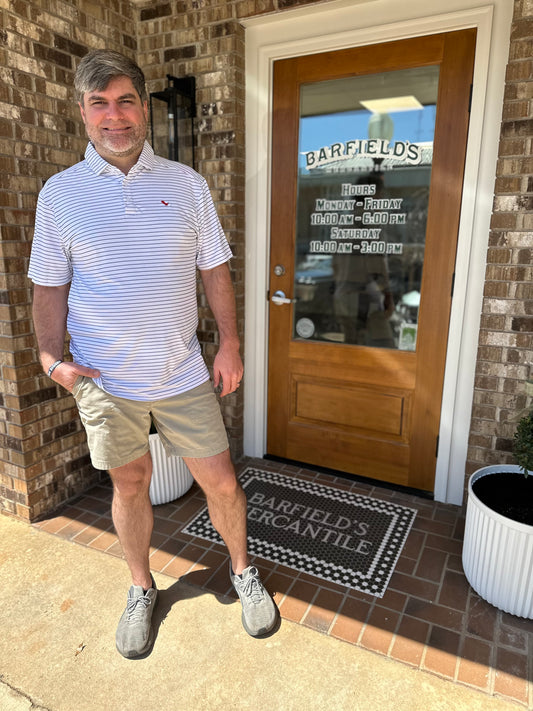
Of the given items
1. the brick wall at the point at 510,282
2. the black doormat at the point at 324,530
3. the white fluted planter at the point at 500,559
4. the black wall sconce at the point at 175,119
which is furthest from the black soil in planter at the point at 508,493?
the black wall sconce at the point at 175,119

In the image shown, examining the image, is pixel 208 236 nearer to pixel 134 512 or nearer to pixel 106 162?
pixel 106 162

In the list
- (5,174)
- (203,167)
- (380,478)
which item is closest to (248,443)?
(380,478)

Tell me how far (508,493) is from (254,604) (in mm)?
1121

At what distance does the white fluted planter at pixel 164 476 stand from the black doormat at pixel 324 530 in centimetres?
20

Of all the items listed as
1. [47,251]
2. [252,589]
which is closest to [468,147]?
[47,251]

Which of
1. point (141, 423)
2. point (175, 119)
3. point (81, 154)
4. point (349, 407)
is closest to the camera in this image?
point (141, 423)

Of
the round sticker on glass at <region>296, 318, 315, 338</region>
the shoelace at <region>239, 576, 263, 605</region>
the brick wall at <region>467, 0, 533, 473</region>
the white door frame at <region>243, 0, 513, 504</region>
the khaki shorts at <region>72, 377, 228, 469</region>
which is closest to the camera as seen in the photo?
the khaki shorts at <region>72, 377, 228, 469</region>

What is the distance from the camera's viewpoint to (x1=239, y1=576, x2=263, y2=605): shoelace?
189 centimetres

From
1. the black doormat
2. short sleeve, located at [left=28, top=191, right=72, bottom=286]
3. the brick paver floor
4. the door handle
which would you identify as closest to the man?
short sleeve, located at [left=28, top=191, right=72, bottom=286]

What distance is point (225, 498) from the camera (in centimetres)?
184

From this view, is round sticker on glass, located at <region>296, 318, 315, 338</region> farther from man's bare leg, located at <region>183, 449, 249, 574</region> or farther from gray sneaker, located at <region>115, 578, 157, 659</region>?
gray sneaker, located at <region>115, 578, 157, 659</region>

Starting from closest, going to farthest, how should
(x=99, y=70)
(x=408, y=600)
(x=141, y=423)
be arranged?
(x=99, y=70) → (x=141, y=423) → (x=408, y=600)

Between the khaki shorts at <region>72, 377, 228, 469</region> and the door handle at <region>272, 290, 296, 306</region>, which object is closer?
the khaki shorts at <region>72, 377, 228, 469</region>

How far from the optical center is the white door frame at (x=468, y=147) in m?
2.25
